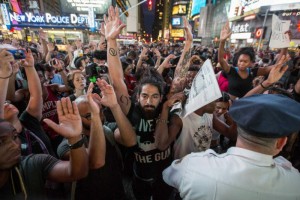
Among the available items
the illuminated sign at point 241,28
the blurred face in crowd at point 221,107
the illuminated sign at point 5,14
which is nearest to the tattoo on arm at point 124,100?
the blurred face in crowd at point 221,107

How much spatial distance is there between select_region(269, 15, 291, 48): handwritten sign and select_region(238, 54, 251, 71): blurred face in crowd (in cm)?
85

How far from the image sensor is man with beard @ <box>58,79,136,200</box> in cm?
162

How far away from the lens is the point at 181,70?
303 centimetres

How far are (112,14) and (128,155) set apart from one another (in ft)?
6.52

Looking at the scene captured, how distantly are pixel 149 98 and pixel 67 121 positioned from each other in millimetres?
994

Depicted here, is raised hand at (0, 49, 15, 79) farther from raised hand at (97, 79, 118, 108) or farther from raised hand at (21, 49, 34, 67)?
raised hand at (97, 79, 118, 108)

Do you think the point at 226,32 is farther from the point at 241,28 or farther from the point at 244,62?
the point at 241,28

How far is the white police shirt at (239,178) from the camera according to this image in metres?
0.98

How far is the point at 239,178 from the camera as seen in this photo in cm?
100

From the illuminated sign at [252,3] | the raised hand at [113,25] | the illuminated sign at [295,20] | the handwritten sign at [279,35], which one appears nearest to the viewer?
the raised hand at [113,25]

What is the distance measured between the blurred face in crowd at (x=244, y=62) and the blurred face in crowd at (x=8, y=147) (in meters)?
3.72

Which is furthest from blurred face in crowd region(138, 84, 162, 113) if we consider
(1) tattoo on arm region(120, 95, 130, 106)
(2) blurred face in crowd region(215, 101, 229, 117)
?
(2) blurred face in crowd region(215, 101, 229, 117)

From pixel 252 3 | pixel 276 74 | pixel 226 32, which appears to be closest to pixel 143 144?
pixel 276 74

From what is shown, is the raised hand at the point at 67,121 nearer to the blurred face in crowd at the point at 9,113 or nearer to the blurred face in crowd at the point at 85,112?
the blurred face in crowd at the point at 85,112
